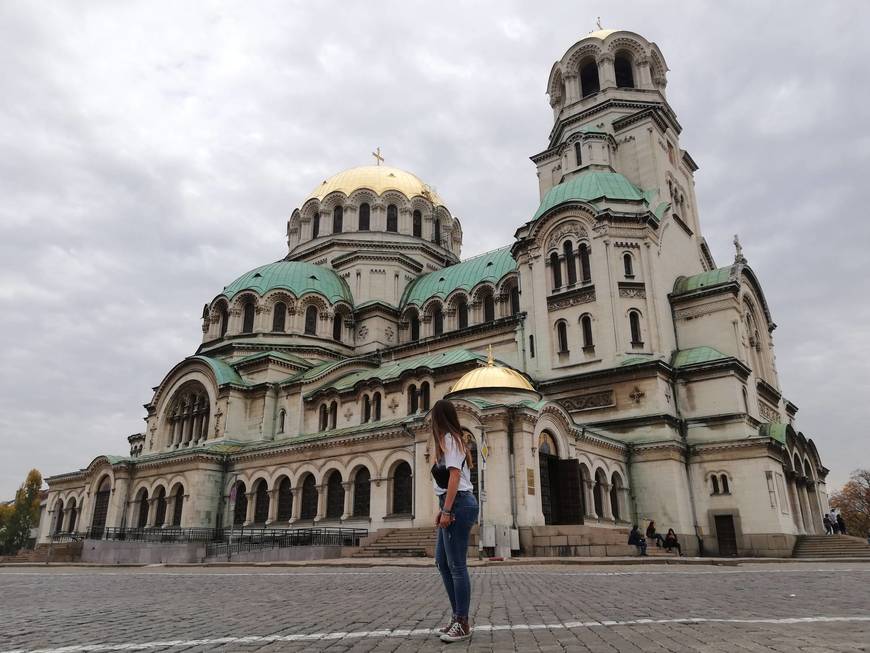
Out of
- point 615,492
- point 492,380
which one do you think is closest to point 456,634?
point 492,380

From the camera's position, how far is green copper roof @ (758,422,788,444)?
30756 mm

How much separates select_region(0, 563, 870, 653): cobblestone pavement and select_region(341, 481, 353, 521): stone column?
18985 mm

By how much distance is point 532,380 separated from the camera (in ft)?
115

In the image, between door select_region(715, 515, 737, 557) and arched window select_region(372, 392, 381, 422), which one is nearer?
door select_region(715, 515, 737, 557)

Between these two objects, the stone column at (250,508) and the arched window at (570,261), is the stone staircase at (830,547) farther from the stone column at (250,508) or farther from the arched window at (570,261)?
the stone column at (250,508)

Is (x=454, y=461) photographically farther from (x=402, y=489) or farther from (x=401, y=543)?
(x=402, y=489)

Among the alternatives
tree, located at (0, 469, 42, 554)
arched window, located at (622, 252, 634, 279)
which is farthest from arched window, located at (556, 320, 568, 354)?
tree, located at (0, 469, 42, 554)

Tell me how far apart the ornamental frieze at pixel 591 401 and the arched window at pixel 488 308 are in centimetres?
935

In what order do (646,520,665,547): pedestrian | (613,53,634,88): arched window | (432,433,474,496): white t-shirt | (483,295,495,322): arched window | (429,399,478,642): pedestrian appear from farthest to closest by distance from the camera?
(613,53,634,88): arched window < (483,295,495,322): arched window < (646,520,665,547): pedestrian < (432,433,474,496): white t-shirt < (429,399,478,642): pedestrian

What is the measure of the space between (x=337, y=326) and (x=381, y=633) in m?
40.9

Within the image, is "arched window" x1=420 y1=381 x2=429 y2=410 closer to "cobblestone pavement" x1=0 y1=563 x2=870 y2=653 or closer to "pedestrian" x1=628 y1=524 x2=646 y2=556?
"pedestrian" x1=628 y1=524 x2=646 y2=556

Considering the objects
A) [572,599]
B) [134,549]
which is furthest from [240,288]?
[572,599]

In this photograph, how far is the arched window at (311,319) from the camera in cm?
4550

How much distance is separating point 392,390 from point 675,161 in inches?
920
